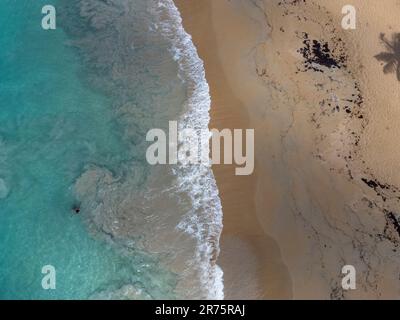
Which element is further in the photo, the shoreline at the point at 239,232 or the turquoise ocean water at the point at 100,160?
the turquoise ocean water at the point at 100,160

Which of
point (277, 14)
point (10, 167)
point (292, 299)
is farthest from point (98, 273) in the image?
point (277, 14)

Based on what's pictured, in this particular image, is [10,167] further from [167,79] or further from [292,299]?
[292,299]

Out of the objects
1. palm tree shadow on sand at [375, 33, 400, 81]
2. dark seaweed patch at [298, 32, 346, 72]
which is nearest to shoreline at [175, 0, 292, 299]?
dark seaweed patch at [298, 32, 346, 72]
